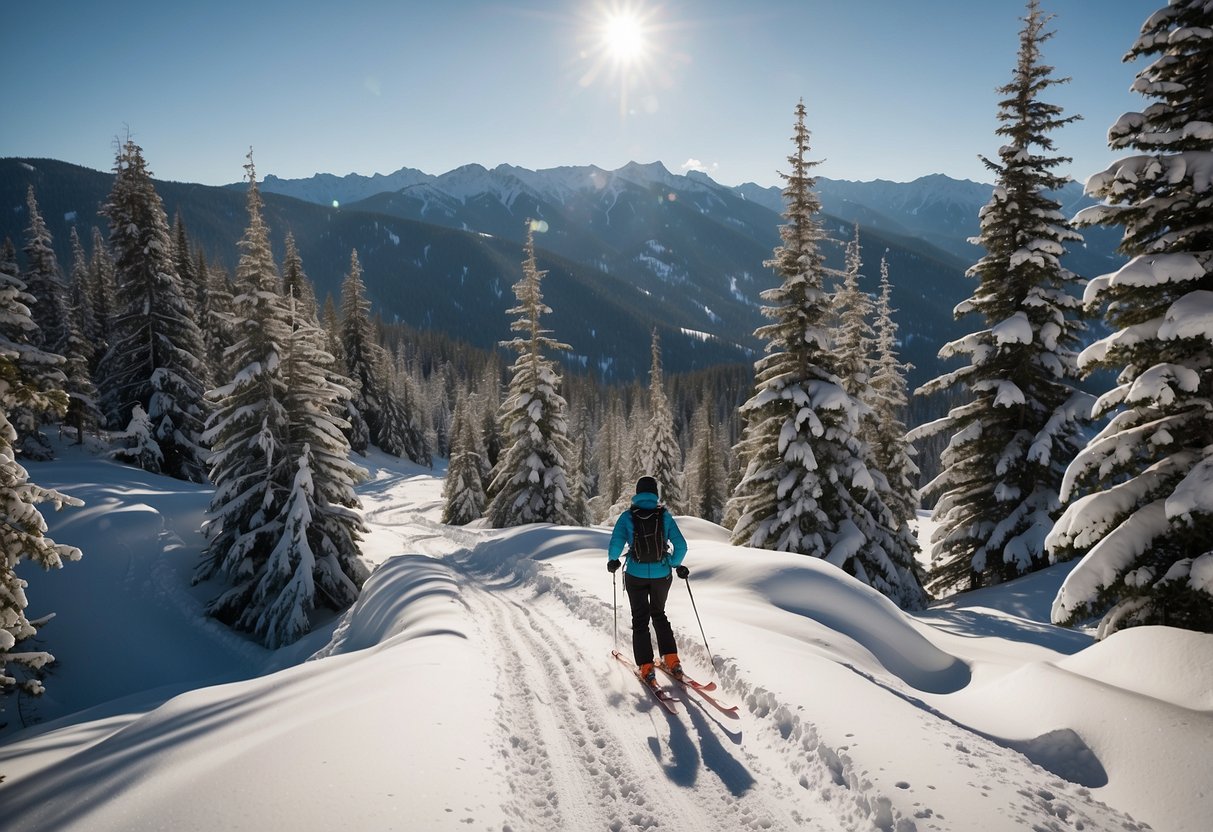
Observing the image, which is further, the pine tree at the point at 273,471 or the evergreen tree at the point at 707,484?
the evergreen tree at the point at 707,484

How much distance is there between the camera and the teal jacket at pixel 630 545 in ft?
25.0

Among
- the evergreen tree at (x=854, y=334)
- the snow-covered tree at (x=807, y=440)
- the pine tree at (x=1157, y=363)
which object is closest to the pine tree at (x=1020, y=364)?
the snow-covered tree at (x=807, y=440)

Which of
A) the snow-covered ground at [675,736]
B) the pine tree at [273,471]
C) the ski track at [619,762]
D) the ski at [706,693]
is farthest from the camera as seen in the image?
the pine tree at [273,471]

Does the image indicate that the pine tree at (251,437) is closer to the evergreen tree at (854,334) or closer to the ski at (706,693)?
the ski at (706,693)

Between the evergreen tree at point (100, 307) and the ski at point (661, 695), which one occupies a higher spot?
the evergreen tree at point (100, 307)

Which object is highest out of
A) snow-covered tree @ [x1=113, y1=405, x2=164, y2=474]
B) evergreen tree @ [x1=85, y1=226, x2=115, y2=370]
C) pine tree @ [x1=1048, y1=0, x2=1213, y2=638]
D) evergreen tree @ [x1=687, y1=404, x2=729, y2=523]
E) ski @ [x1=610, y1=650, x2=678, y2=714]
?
evergreen tree @ [x1=85, y1=226, x2=115, y2=370]

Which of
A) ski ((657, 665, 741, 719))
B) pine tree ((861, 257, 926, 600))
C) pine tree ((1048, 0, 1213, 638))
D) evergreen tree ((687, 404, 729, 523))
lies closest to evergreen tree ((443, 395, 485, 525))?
evergreen tree ((687, 404, 729, 523))

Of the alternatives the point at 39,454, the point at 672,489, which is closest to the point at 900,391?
the point at 672,489

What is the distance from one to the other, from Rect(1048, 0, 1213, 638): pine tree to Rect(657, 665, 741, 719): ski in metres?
4.41

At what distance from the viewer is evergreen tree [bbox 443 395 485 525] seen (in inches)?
1631

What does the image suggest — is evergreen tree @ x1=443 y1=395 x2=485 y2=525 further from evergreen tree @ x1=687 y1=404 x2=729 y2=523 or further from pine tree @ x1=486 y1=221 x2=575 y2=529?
evergreen tree @ x1=687 y1=404 x2=729 y2=523

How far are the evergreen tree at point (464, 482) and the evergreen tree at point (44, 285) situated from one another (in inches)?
958

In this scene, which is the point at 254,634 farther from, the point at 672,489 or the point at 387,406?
the point at 387,406

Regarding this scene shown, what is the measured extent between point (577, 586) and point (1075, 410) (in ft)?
47.1
